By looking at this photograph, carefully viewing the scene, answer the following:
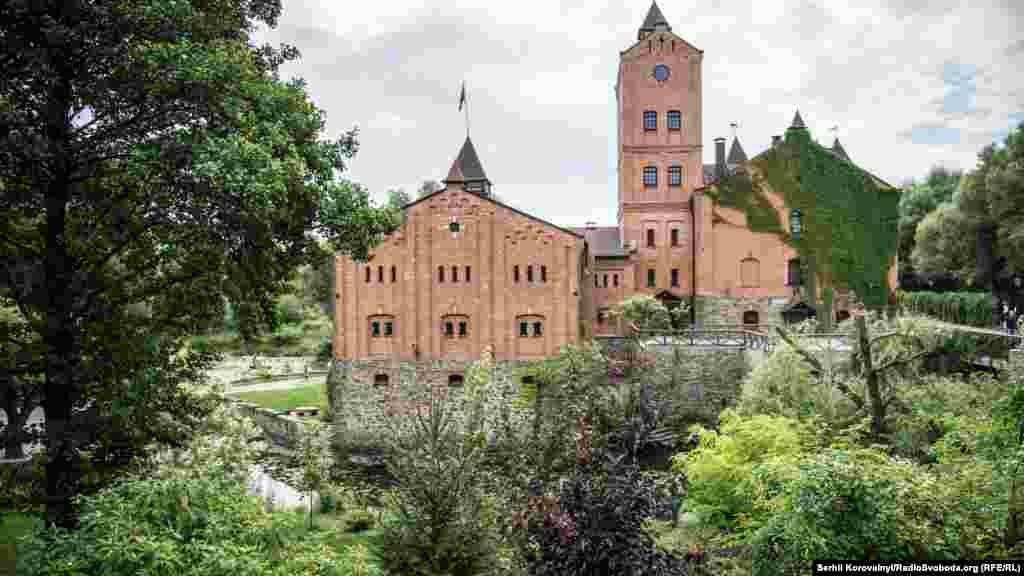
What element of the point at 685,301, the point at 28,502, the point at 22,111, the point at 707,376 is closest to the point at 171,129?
the point at 22,111

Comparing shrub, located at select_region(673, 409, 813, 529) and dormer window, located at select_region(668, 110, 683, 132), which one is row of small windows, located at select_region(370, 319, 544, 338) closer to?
dormer window, located at select_region(668, 110, 683, 132)

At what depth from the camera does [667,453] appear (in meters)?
25.7

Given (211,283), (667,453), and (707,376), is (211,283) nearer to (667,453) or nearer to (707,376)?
(667,453)

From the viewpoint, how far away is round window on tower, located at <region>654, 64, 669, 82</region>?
119 ft

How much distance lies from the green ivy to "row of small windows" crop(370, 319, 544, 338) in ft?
46.3

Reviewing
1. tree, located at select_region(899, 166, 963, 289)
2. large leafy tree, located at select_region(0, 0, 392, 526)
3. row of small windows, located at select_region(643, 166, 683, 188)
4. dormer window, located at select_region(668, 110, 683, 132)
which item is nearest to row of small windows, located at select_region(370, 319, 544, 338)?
row of small windows, located at select_region(643, 166, 683, 188)

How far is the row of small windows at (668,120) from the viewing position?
36.7 m

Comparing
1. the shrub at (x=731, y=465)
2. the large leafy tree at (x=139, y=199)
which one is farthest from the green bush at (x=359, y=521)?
the large leafy tree at (x=139, y=199)

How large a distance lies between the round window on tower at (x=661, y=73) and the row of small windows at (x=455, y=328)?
16258 millimetres

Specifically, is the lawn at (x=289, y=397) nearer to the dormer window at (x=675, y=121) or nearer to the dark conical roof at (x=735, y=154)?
the dormer window at (x=675, y=121)

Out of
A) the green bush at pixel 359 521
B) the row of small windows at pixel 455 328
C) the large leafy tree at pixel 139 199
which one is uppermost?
the large leafy tree at pixel 139 199

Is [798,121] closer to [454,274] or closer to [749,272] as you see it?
[749,272]

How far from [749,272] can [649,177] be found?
24.6ft

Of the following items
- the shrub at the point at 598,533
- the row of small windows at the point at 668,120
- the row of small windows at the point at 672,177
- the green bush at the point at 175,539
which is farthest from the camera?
the row of small windows at the point at 672,177
